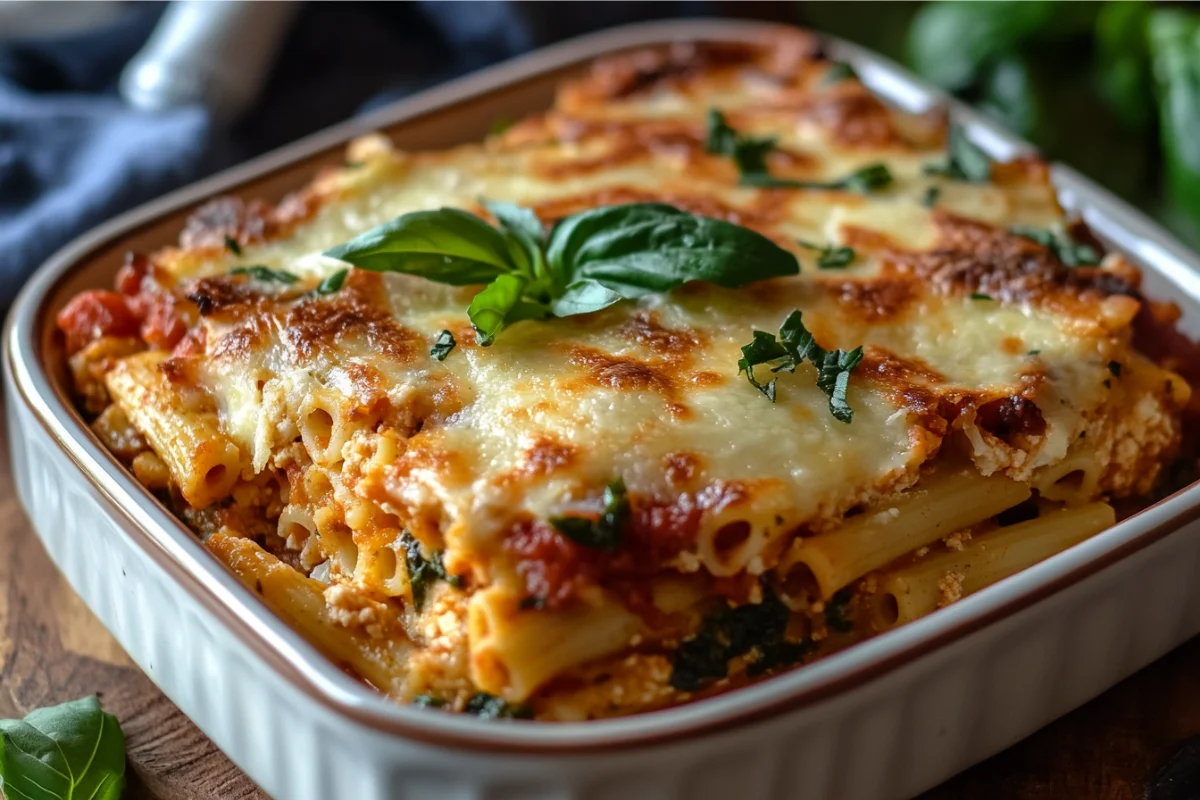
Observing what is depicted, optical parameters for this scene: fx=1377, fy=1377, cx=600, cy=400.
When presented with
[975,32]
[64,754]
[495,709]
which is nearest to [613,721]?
[495,709]

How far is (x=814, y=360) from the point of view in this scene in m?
2.54

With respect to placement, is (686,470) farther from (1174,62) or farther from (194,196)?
(1174,62)

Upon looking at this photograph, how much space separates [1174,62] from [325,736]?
10.7 ft

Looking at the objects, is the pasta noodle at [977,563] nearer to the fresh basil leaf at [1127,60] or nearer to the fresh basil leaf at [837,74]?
the fresh basil leaf at [837,74]

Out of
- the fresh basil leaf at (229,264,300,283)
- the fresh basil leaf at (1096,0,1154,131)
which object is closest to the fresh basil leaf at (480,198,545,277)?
the fresh basil leaf at (229,264,300,283)

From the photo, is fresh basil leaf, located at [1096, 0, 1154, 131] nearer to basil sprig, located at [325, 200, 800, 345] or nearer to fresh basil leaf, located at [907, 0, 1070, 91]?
fresh basil leaf, located at [907, 0, 1070, 91]

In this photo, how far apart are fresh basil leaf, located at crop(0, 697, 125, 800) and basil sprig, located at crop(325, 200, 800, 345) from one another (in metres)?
0.97

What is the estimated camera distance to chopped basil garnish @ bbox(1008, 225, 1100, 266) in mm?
3078

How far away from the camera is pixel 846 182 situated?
3.32 m

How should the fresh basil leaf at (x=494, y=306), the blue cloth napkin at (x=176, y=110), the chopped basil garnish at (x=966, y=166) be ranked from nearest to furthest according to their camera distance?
the fresh basil leaf at (x=494, y=306) < the chopped basil garnish at (x=966, y=166) < the blue cloth napkin at (x=176, y=110)

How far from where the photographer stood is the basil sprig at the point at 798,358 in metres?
2.47

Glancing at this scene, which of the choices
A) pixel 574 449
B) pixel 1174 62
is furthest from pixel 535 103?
pixel 574 449

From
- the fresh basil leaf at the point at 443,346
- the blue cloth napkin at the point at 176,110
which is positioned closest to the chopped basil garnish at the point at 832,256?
the fresh basil leaf at the point at 443,346

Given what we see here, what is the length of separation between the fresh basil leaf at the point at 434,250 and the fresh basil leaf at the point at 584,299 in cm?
17
